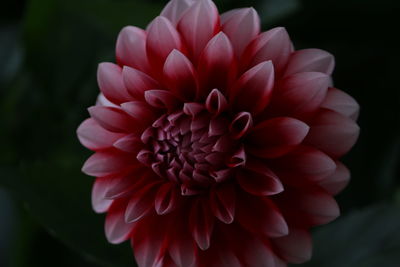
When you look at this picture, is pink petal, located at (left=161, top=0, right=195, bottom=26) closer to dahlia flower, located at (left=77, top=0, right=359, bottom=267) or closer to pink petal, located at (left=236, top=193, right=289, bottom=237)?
dahlia flower, located at (left=77, top=0, right=359, bottom=267)

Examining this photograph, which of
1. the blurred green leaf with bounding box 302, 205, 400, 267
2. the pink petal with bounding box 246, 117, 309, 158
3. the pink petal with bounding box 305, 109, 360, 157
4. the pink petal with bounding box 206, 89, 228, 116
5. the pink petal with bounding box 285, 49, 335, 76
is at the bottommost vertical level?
the blurred green leaf with bounding box 302, 205, 400, 267

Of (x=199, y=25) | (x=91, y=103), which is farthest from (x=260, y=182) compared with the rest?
(x=91, y=103)

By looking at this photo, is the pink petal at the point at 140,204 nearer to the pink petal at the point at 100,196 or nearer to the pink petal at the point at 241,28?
the pink petal at the point at 100,196

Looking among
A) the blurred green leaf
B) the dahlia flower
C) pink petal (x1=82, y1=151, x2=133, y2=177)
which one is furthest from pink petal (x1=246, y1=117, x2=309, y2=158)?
the blurred green leaf

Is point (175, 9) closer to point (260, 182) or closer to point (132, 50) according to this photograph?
point (132, 50)

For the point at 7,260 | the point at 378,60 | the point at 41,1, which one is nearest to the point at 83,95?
the point at 41,1

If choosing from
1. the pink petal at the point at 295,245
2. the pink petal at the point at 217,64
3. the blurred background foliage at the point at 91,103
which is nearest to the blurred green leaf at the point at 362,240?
the blurred background foliage at the point at 91,103
